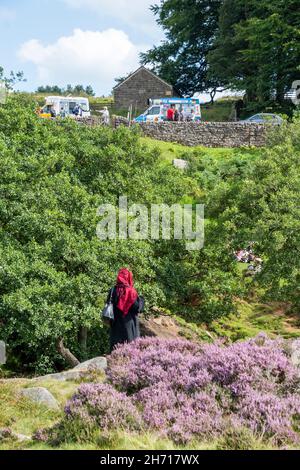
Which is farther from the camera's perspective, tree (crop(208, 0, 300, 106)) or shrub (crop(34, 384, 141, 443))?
tree (crop(208, 0, 300, 106))

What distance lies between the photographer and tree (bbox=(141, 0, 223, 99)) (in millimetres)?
62656

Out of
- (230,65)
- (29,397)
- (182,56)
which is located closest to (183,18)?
(182,56)

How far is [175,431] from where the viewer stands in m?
7.57

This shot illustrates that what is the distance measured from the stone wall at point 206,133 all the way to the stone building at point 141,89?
2156 cm

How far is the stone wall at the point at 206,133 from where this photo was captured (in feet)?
127

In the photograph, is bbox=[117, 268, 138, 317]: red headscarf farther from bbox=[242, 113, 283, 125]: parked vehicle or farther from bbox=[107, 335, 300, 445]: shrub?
bbox=[242, 113, 283, 125]: parked vehicle

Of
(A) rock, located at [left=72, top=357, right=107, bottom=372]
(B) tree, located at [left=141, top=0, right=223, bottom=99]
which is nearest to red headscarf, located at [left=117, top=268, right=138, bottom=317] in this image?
(A) rock, located at [left=72, top=357, right=107, bottom=372]

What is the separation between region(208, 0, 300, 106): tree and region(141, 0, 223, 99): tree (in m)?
8.31

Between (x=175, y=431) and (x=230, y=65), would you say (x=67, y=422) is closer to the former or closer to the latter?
(x=175, y=431)

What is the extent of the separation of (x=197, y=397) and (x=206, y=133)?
31622 millimetres

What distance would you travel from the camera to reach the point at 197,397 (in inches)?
332

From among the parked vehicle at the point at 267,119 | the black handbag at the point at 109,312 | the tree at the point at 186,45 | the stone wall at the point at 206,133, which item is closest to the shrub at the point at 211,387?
the black handbag at the point at 109,312

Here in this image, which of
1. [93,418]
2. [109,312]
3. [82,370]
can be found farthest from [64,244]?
[93,418]
